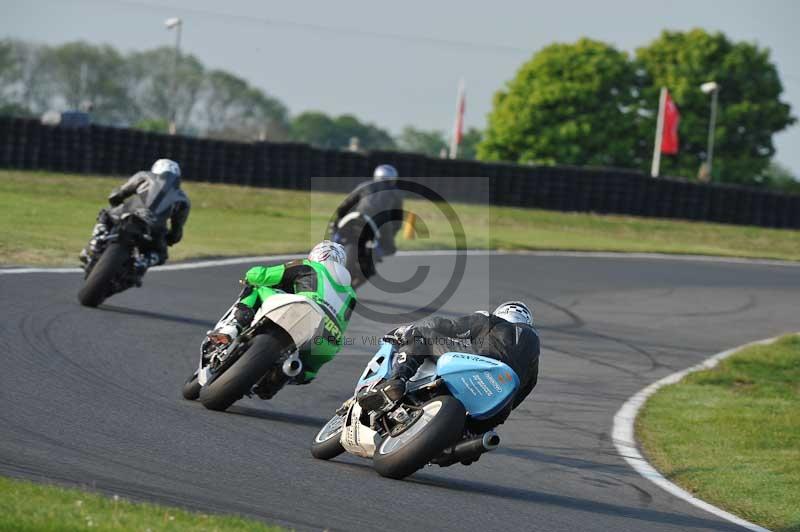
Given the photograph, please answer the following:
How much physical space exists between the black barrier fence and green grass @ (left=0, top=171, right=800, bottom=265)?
0.96 ft

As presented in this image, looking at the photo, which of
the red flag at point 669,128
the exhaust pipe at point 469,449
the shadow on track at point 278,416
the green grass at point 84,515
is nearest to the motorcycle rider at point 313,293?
the shadow on track at point 278,416

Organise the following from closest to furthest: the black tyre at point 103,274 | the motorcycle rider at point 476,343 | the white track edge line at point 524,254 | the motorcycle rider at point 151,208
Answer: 1. the motorcycle rider at point 476,343
2. the black tyre at point 103,274
3. the motorcycle rider at point 151,208
4. the white track edge line at point 524,254

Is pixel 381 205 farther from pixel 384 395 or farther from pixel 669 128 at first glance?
pixel 669 128

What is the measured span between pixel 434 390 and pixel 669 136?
36.2m

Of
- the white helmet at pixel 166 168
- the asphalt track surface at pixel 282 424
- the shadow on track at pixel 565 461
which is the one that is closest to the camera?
the asphalt track surface at pixel 282 424

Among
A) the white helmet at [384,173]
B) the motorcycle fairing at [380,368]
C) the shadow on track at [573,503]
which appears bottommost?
the shadow on track at [573,503]

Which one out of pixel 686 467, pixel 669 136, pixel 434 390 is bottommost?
pixel 686 467

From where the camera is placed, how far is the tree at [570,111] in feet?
211

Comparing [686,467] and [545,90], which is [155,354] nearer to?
[686,467]

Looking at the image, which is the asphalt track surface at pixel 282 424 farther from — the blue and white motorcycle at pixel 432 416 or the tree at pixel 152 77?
the tree at pixel 152 77

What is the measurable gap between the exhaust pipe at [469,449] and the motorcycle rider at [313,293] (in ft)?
4.78

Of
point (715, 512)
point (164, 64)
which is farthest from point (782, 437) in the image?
point (164, 64)

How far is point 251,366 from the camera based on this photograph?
7.61 meters

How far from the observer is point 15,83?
2506 inches
